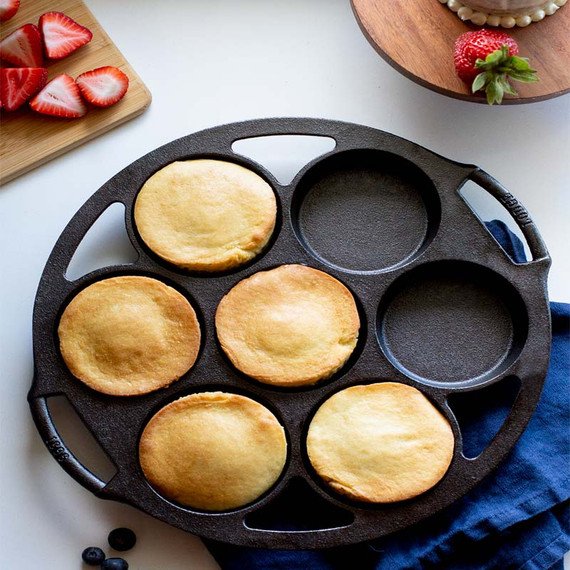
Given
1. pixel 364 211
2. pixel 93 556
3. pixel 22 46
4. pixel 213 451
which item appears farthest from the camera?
pixel 22 46

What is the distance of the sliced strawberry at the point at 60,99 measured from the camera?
2.23 m

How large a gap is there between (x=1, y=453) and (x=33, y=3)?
128 cm

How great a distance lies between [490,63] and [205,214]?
31.1 inches

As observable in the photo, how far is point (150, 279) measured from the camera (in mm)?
2006

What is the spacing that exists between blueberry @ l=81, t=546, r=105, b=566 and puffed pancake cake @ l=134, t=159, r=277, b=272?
29.5 inches

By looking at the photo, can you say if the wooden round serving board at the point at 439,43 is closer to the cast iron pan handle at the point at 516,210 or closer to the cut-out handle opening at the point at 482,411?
the cast iron pan handle at the point at 516,210

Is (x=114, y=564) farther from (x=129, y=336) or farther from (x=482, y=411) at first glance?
(x=482, y=411)

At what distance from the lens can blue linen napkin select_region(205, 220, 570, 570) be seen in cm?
193

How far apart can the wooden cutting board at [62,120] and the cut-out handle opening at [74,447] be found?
27.2 inches

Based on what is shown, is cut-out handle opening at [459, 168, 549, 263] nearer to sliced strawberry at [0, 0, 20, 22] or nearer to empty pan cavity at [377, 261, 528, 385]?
empty pan cavity at [377, 261, 528, 385]

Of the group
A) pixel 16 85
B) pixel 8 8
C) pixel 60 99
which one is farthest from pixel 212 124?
pixel 8 8

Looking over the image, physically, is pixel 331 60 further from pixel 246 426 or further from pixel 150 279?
pixel 246 426

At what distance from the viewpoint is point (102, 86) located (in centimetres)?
225

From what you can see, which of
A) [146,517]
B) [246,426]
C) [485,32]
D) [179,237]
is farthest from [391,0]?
[146,517]
